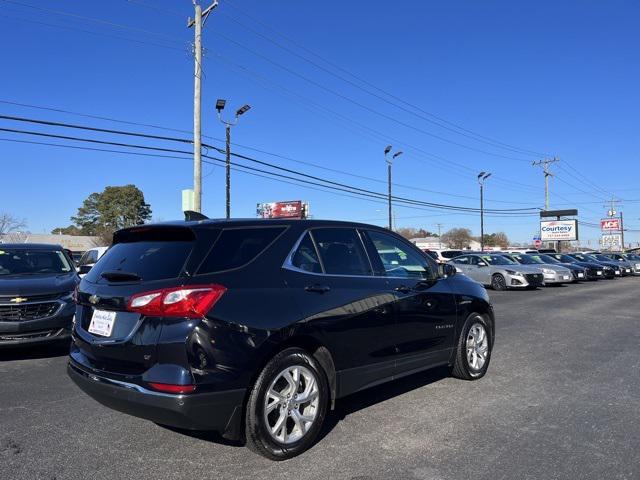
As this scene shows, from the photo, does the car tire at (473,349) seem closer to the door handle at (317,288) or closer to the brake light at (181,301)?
the door handle at (317,288)

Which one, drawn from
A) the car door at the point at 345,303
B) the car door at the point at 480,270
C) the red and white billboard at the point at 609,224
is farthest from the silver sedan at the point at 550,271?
the red and white billboard at the point at 609,224

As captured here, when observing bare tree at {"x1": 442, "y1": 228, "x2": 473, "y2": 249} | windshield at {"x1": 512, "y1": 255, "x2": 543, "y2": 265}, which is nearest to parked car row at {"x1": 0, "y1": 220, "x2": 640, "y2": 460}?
windshield at {"x1": 512, "y1": 255, "x2": 543, "y2": 265}

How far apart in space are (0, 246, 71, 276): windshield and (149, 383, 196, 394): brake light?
6130mm

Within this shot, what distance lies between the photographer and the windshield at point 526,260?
24.0 m

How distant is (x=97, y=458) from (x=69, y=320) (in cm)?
410

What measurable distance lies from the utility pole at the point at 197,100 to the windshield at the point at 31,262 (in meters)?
9.98

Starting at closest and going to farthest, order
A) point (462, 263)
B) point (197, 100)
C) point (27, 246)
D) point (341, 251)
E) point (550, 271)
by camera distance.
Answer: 1. point (341, 251)
2. point (27, 246)
3. point (197, 100)
4. point (550, 271)
5. point (462, 263)

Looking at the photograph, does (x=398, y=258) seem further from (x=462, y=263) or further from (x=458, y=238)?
(x=458, y=238)

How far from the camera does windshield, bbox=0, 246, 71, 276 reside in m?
8.46

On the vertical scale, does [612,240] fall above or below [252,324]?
above

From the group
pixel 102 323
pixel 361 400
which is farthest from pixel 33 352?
pixel 361 400

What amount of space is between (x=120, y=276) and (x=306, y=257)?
4.70 feet

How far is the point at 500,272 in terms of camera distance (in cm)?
2148

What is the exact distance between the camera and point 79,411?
495 centimetres
